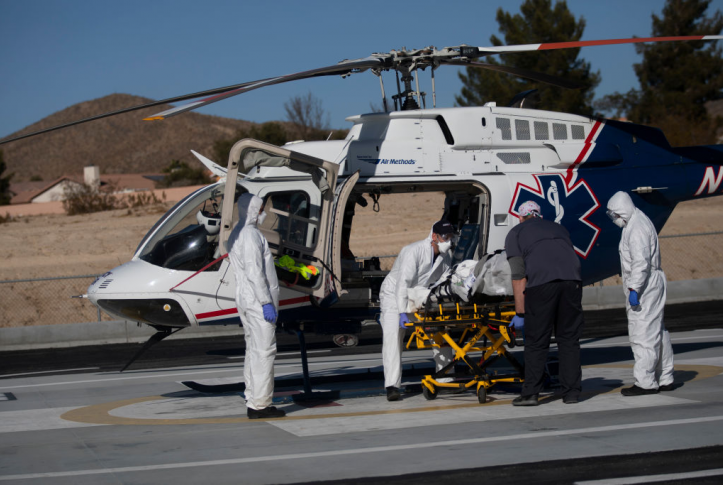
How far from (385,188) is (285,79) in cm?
264

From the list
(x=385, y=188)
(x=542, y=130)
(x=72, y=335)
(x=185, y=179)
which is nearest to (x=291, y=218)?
(x=385, y=188)

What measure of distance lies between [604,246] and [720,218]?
2491 centimetres

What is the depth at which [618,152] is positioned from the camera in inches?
445

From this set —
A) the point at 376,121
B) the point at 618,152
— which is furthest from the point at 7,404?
the point at 618,152

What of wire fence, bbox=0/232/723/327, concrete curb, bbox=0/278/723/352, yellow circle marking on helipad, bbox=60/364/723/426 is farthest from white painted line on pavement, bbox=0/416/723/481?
wire fence, bbox=0/232/723/327

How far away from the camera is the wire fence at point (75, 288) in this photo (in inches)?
878

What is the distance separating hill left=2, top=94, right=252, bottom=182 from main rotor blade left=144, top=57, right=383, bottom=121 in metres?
88.7

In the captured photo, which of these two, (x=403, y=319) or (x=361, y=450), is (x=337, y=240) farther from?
(x=361, y=450)

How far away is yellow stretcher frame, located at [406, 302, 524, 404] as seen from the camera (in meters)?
8.41

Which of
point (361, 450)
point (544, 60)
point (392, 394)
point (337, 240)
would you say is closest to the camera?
point (361, 450)

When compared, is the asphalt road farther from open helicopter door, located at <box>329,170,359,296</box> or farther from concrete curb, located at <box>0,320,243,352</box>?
open helicopter door, located at <box>329,170,359,296</box>

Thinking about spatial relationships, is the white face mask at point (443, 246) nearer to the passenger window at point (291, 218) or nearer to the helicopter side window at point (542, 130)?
the passenger window at point (291, 218)

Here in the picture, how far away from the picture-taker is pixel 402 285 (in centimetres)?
869

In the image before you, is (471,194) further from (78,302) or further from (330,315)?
(78,302)
